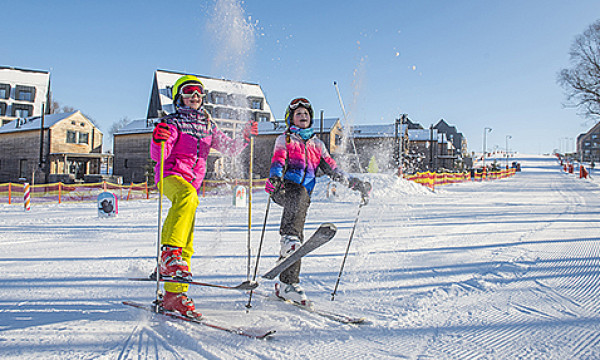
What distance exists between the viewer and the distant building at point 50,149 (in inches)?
1224

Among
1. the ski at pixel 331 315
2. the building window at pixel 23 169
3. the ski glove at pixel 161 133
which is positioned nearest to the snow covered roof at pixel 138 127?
the building window at pixel 23 169

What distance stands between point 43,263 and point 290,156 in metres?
3.55

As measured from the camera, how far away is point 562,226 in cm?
772

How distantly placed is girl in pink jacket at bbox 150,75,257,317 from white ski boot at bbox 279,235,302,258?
750mm

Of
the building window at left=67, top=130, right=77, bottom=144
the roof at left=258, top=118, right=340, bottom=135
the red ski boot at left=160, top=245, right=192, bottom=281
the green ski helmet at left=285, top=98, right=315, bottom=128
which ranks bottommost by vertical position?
the red ski boot at left=160, top=245, right=192, bottom=281

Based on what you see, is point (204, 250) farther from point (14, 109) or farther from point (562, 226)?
point (14, 109)

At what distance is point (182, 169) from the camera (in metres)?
2.97

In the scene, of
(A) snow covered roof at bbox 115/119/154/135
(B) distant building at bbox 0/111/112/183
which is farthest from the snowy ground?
(A) snow covered roof at bbox 115/119/154/135

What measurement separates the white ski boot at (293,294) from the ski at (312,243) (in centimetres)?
28

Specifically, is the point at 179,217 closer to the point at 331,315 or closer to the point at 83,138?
the point at 331,315

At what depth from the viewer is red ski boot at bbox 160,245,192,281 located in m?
2.79

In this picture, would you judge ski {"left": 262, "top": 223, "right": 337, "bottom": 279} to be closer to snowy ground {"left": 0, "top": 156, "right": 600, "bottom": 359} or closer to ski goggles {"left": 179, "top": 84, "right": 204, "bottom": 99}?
snowy ground {"left": 0, "top": 156, "right": 600, "bottom": 359}

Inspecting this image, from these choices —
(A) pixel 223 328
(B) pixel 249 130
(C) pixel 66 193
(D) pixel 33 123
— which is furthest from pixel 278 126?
(A) pixel 223 328

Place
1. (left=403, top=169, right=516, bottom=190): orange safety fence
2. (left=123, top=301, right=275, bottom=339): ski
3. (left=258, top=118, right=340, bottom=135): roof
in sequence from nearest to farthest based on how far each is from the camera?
(left=123, top=301, right=275, bottom=339): ski < (left=403, top=169, right=516, bottom=190): orange safety fence < (left=258, top=118, right=340, bottom=135): roof
